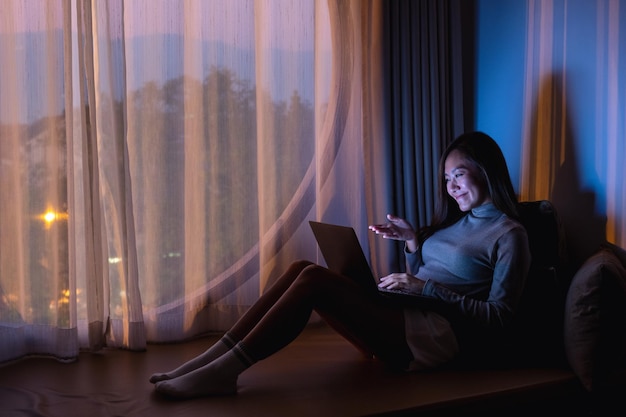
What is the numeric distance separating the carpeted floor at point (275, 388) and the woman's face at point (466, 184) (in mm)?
604

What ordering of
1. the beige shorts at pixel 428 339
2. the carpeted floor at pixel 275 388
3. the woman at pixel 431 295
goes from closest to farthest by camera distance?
1. the carpeted floor at pixel 275 388
2. the woman at pixel 431 295
3. the beige shorts at pixel 428 339

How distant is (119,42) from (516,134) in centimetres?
169

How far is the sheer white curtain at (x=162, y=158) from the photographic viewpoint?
204 centimetres

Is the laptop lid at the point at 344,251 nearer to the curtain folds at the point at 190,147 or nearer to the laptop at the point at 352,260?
the laptop at the point at 352,260

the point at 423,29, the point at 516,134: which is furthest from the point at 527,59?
the point at 423,29

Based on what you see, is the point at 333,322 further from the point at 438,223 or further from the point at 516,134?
the point at 516,134

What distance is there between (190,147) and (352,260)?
3.00 ft

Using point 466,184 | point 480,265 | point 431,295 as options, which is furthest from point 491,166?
point 431,295

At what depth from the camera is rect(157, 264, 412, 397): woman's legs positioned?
159 cm

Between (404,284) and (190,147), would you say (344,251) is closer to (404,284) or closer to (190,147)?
(404,284)

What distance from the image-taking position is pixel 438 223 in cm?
223

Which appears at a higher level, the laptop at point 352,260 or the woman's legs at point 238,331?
the laptop at point 352,260

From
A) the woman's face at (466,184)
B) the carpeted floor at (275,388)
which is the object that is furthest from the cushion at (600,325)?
the woman's face at (466,184)

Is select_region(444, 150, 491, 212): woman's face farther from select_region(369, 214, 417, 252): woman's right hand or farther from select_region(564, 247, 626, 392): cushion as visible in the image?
select_region(564, 247, 626, 392): cushion
